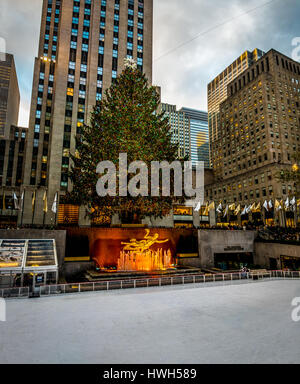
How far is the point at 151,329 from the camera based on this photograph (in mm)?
9141

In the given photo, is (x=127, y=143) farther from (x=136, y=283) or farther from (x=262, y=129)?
(x=262, y=129)

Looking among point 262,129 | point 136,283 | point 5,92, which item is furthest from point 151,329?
point 5,92

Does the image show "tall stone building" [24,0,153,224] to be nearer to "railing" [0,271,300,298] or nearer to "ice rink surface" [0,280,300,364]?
"railing" [0,271,300,298]

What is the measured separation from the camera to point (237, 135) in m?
94.1

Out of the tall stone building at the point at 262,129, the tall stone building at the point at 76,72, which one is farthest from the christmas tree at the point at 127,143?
the tall stone building at the point at 262,129

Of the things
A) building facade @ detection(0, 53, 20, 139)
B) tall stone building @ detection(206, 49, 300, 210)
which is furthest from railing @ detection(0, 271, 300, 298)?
building facade @ detection(0, 53, 20, 139)

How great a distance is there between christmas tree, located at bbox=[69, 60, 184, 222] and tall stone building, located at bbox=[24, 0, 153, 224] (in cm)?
1951

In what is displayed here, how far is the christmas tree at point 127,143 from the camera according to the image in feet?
82.7

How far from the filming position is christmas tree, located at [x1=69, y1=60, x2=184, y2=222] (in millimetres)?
25203

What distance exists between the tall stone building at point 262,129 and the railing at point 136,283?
53.3 m
